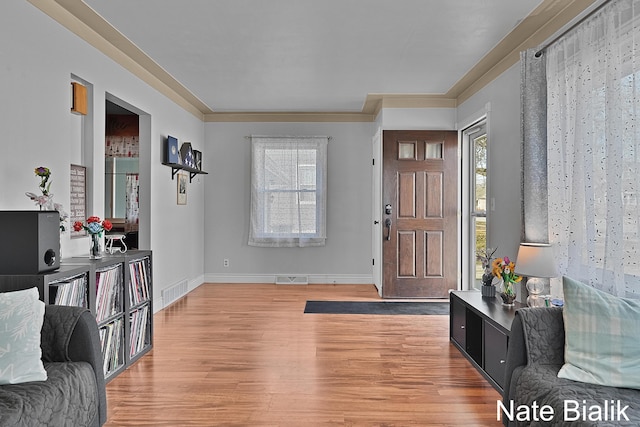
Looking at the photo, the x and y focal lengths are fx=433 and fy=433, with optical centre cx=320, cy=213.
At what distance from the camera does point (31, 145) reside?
2.76 meters

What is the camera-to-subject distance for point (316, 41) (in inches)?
142

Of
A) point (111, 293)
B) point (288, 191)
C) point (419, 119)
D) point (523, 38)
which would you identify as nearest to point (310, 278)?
point (288, 191)

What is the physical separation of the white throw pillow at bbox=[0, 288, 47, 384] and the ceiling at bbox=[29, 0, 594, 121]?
1.98 m

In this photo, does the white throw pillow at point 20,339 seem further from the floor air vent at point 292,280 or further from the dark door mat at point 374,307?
the floor air vent at point 292,280

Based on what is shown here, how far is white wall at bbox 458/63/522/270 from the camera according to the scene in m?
3.78

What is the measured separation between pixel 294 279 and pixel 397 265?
173 centimetres

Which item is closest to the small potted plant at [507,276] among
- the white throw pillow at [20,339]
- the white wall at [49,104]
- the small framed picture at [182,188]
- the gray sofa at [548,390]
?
the gray sofa at [548,390]

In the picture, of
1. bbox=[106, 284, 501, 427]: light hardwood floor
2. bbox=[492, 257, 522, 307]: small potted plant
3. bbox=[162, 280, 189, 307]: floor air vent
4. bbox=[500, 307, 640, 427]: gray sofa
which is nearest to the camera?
bbox=[500, 307, 640, 427]: gray sofa

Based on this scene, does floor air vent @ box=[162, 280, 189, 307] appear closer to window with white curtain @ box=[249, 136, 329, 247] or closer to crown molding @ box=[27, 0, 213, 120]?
window with white curtain @ box=[249, 136, 329, 247]

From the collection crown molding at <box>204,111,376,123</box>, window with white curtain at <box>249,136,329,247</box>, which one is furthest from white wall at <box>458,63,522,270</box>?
window with white curtain at <box>249,136,329,247</box>

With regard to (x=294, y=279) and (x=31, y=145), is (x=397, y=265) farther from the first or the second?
(x=31, y=145)

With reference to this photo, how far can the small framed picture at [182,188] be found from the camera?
215 inches

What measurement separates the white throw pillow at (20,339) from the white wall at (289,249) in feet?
14.9

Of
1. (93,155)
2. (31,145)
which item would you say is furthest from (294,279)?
(31,145)
